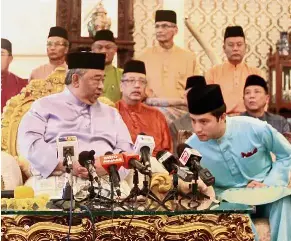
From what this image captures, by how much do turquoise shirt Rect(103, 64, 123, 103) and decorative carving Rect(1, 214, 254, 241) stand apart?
2.48m

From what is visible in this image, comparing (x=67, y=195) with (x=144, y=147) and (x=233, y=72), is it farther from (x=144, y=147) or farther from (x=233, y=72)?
(x=233, y=72)

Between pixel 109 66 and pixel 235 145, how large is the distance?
1.89m

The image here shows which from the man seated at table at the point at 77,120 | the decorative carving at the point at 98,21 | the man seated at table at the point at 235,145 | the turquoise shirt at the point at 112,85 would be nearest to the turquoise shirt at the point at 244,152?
the man seated at table at the point at 235,145

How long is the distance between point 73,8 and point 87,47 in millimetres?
459

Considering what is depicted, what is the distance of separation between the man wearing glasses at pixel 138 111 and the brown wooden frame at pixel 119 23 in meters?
1.49

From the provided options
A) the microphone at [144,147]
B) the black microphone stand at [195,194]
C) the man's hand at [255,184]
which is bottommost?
the man's hand at [255,184]

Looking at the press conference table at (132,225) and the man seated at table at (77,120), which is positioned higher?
the man seated at table at (77,120)

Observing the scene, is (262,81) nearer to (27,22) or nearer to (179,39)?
(179,39)

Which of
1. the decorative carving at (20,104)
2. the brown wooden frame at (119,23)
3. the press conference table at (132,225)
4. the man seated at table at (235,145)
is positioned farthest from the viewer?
the brown wooden frame at (119,23)

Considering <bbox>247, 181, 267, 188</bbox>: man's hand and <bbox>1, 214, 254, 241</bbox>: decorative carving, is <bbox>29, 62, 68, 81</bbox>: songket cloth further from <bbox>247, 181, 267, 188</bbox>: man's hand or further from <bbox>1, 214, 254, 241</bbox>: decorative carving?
<bbox>1, 214, 254, 241</bbox>: decorative carving

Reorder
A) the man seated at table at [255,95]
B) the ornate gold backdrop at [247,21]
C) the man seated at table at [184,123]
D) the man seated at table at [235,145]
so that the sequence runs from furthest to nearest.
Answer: the ornate gold backdrop at [247,21] → the man seated at table at [184,123] → the man seated at table at [255,95] → the man seated at table at [235,145]

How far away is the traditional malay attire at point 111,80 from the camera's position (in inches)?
195

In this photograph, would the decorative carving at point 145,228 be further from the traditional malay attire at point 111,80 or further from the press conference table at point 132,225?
the traditional malay attire at point 111,80

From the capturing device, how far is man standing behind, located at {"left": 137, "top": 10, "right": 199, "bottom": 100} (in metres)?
5.26
